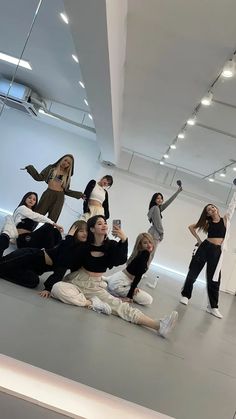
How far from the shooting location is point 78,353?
1959mm

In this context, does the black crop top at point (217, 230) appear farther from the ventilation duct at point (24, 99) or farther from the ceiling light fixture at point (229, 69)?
the ventilation duct at point (24, 99)

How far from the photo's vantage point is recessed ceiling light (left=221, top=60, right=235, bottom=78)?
3879mm

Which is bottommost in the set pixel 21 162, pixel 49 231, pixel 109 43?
pixel 49 231

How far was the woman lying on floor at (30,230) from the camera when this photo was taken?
147 inches

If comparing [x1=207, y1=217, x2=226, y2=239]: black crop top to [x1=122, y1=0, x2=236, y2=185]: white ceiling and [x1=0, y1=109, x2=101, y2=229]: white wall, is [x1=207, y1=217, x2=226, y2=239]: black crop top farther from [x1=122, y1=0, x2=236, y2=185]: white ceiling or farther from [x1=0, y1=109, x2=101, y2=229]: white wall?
[x1=0, y1=109, x2=101, y2=229]: white wall

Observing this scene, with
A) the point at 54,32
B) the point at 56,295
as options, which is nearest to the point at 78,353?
the point at 56,295

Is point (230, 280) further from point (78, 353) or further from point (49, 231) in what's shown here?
point (78, 353)

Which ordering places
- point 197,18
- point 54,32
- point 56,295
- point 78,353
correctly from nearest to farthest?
point 78,353
point 56,295
point 197,18
point 54,32

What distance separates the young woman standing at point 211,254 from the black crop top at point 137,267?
1319 mm

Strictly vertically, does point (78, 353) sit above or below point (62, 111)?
below

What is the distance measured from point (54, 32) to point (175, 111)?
2.12 metres

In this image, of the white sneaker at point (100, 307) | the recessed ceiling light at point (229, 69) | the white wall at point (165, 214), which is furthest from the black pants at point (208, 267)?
the white wall at point (165, 214)

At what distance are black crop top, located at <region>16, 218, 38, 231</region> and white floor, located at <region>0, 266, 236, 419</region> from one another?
1011 millimetres

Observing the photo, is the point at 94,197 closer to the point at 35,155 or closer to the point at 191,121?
the point at 191,121
